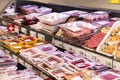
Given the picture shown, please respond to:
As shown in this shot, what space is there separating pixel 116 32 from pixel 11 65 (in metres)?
1.78

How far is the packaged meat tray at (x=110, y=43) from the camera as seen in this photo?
1466 millimetres

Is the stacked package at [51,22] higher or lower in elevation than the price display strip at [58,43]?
higher

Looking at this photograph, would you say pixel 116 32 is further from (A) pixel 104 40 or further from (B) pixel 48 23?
(B) pixel 48 23

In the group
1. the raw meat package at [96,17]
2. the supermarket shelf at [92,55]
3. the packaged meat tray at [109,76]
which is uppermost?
the raw meat package at [96,17]

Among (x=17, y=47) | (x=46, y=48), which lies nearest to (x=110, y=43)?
(x=46, y=48)

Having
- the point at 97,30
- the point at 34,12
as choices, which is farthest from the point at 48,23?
the point at 34,12

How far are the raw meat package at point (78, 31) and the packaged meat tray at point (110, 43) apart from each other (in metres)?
0.18

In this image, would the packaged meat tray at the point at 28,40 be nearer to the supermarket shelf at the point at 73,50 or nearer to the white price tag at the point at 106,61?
the supermarket shelf at the point at 73,50

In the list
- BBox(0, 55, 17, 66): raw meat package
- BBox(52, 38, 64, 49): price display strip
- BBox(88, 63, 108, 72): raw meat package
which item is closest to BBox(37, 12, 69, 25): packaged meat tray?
BBox(52, 38, 64, 49): price display strip

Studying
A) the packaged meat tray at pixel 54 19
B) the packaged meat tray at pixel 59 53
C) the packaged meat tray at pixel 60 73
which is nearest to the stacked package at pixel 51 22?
the packaged meat tray at pixel 54 19

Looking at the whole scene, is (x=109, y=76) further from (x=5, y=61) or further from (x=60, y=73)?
(x=5, y=61)

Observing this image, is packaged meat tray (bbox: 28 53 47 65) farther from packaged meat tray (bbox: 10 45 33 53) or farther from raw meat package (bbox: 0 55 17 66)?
raw meat package (bbox: 0 55 17 66)

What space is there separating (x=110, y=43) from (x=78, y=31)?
34cm

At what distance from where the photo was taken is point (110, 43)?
1544mm
